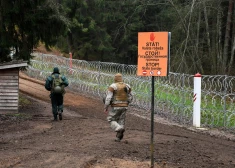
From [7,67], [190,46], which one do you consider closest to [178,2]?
[190,46]

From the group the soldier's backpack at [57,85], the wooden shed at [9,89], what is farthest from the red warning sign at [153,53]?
the wooden shed at [9,89]

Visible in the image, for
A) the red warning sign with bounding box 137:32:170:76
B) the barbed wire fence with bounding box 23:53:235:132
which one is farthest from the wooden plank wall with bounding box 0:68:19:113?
the red warning sign with bounding box 137:32:170:76

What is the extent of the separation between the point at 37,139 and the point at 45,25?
608 centimetres

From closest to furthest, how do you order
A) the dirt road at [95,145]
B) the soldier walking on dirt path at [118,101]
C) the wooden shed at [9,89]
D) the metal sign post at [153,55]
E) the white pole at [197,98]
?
the metal sign post at [153,55]
the dirt road at [95,145]
the soldier walking on dirt path at [118,101]
the white pole at [197,98]
the wooden shed at [9,89]

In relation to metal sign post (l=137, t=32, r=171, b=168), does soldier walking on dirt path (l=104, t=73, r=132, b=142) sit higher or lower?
lower

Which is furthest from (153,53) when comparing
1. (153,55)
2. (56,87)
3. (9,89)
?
(9,89)

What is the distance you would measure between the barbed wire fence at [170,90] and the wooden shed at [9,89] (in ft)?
17.2

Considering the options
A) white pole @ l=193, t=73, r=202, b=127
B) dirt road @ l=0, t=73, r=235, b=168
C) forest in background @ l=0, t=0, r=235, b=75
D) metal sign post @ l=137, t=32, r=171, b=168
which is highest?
forest in background @ l=0, t=0, r=235, b=75

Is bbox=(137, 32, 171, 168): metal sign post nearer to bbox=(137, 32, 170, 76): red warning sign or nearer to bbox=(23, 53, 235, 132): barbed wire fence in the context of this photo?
→ bbox=(137, 32, 170, 76): red warning sign

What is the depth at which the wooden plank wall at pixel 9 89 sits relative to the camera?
13.4 metres

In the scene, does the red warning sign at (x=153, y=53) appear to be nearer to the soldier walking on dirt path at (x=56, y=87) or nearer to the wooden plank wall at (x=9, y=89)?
the soldier walking on dirt path at (x=56, y=87)

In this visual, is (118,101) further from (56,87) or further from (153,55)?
(56,87)

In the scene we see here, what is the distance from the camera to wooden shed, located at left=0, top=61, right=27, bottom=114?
13.4 metres

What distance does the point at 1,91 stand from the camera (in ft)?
Answer: 43.9
